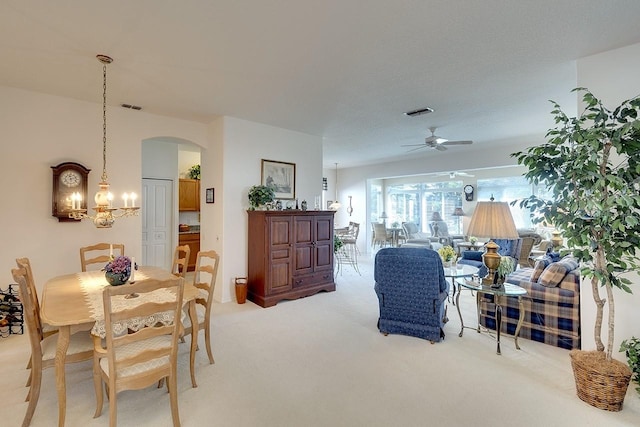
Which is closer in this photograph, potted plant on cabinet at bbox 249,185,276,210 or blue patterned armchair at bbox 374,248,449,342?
blue patterned armchair at bbox 374,248,449,342

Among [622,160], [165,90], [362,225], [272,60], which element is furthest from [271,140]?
[362,225]

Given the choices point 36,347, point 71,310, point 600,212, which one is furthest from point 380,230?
point 36,347

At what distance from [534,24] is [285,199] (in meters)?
4.08

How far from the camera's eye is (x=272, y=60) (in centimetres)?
293

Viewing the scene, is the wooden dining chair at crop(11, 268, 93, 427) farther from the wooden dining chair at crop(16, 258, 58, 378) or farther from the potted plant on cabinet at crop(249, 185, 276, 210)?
the potted plant on cabinet at crop(249, 185, 276, 210)

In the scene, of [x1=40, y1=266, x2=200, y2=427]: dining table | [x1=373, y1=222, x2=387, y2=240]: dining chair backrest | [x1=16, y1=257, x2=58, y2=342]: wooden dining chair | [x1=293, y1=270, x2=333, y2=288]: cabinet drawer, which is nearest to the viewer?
[x1=40, y1=266, x2=200, y2=427]: dining table

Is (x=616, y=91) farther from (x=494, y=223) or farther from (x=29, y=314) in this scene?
(x=29, y=314)

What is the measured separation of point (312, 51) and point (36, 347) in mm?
3086

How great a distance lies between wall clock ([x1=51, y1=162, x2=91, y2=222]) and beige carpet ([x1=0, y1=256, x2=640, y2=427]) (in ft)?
4.83

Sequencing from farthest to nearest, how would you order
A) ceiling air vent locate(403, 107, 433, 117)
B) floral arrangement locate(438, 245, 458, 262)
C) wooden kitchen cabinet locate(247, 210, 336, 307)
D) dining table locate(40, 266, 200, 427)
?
wooden kitchen cabinet locate(247, 210, 336, 307) < ceiling air vent locate(403, 107, 433, 117) < floral arrangement locate(438, 245, 458, 262) < dining table locate(40, 266, 200, 427)

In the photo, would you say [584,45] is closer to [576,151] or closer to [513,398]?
[576,151]

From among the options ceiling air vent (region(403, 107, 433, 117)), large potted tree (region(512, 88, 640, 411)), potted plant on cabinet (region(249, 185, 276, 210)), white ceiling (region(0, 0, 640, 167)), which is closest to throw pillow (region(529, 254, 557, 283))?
large potted tree (region(512, 88, 640, 411))

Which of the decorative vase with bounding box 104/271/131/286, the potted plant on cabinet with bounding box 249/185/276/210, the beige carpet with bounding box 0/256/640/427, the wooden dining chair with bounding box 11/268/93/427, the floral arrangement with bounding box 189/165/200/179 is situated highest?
the floral arrangement with bounding box 189/165/200/179

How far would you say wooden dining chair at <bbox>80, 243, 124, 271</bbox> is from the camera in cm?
356
